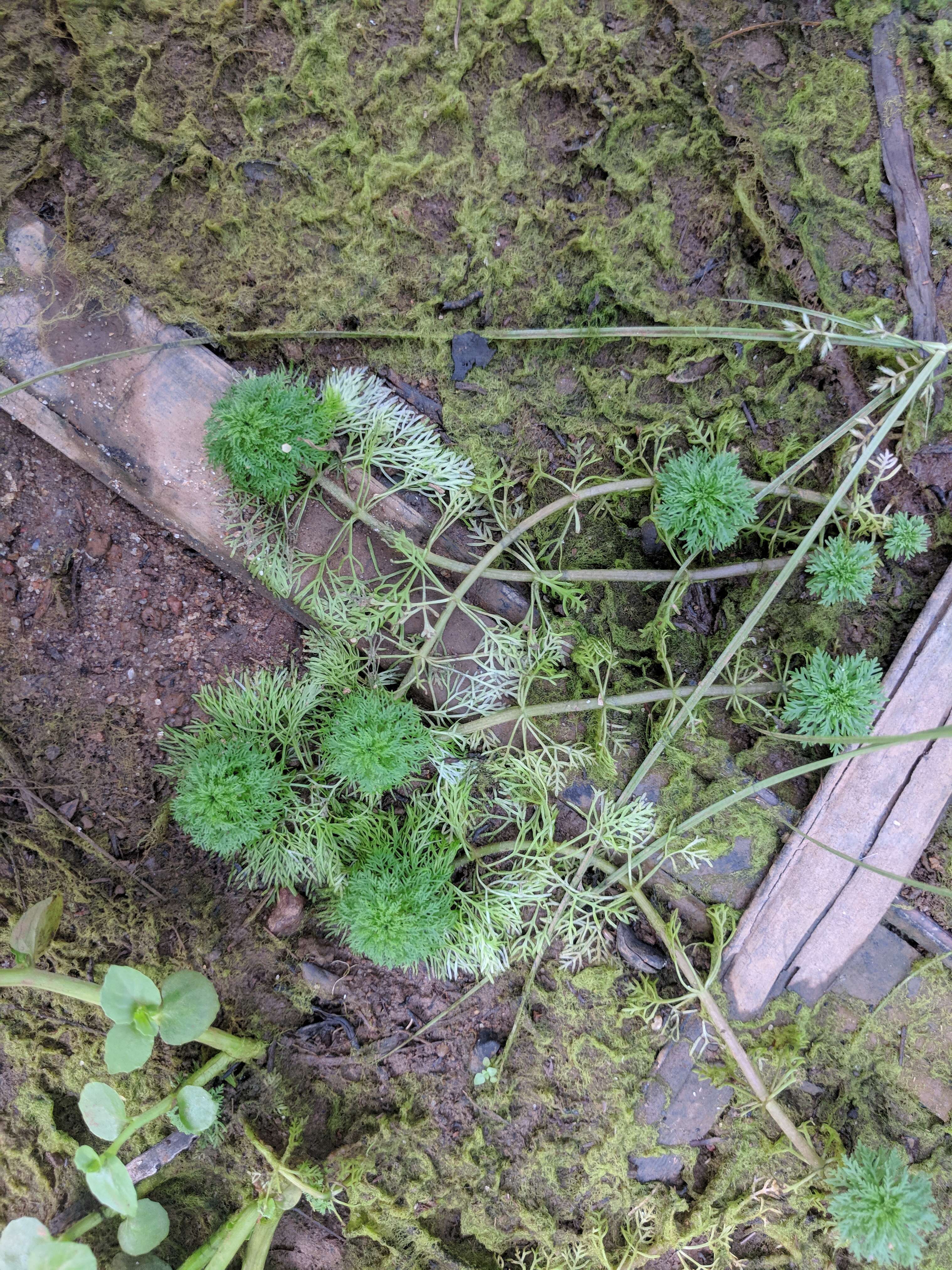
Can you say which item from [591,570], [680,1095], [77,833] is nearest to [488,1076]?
[680,1095]

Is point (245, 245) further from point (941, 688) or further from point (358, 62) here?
point (941, 688)

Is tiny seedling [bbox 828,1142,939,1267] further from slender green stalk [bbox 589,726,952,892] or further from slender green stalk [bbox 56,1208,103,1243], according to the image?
slender green stalk [bbox 56,1208,103,1243]

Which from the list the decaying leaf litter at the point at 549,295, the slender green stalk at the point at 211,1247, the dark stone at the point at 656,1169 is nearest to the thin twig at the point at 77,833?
the decaying leaf litter at the point at 549,295

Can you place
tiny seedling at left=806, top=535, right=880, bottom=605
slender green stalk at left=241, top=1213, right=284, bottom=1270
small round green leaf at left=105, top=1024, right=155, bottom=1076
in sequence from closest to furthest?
small round green leaf at left=105, top=1024, right=155, bottom=1076
tiny seedling at left=806, top=535, right=880, bottom=605
slender green stalk at left=241, top=1213, right=284, bottom=1270

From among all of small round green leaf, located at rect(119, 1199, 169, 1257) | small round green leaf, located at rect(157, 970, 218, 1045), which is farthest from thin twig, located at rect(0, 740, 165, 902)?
small round green leaf, located at rect(119, 1199, 169, 1257)

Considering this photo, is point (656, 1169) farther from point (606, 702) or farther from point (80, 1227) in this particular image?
point (80, 1227)

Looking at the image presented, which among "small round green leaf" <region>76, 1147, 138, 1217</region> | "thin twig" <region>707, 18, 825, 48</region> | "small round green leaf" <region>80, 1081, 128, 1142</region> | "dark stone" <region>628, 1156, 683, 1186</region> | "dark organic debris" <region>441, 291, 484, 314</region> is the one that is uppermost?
"thin twig" <region>707, 18, 825, 48</region>

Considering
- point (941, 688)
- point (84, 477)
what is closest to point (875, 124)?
point (941, 688)
